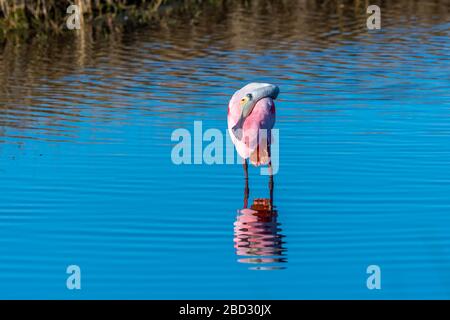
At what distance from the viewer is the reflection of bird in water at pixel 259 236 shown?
10.9m

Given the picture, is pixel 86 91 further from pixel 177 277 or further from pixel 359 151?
pixel 177 277

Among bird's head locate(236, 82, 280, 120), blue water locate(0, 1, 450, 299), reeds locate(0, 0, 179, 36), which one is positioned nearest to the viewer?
blue water locate(0, 1, 450, 299)

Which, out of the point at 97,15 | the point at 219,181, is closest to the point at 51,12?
the point at 97,15

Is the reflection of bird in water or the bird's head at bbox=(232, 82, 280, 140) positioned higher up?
the bird's head at bbox=(232, 82, 280, 140)

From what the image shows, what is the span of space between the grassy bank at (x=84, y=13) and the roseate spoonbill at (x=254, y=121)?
50.4 feet

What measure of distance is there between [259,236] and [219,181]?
2122 millimetres

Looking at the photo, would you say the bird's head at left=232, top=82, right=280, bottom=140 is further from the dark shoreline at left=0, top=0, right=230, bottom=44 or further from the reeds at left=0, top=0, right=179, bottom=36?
the reeds at left=0, top=0, right=179, bottom=36

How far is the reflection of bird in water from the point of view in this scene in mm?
10891

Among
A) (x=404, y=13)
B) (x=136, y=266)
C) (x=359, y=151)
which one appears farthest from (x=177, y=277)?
(x=404, y=13)

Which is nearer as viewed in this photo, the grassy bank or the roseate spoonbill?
the roseate spoonbill

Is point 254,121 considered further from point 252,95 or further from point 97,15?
point 97,15

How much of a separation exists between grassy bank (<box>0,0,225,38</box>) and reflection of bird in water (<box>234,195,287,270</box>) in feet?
53.5

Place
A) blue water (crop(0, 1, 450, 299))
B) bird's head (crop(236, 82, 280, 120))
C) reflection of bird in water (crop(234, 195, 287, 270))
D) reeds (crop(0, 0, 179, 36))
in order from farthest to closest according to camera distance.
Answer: reeds (crop(0, 0, 179, 36)) → bird's head (crop(236, 82, 280, 120)) → reflection of bird in water (crop(234, 195, 287, 270)) → blue water (crop(0, 1, 450, 299))

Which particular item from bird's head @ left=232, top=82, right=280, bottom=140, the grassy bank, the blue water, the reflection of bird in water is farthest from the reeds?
the reflection of bird in water
